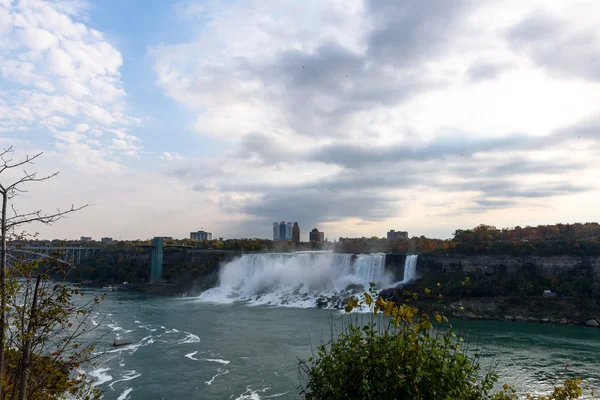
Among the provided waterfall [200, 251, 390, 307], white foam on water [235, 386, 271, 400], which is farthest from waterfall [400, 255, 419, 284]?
white foam on water [235, 386, 271, 400]

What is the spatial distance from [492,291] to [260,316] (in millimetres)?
20113

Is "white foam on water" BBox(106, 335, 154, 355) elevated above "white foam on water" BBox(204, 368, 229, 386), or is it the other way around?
"white foam on water" BBox(204, 368, 229, 386)

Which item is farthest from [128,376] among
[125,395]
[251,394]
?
[251,394]

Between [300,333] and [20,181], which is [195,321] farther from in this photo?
[20,181]

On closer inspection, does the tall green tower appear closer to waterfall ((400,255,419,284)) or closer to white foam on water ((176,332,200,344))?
waterfall ((400,255,419,284))

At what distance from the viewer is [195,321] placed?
29859mm

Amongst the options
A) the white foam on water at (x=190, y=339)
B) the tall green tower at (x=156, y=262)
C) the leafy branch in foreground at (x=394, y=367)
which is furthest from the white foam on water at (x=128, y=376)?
the tall green tower at (x=156, y=262)

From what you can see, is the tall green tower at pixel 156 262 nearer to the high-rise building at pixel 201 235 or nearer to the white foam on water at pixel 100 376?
the white foam on water at pixel 100 376

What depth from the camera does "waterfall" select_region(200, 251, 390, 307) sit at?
42.0 metres

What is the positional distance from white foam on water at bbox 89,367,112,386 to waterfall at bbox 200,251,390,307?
77.6ft

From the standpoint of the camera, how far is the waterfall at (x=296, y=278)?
138 feet

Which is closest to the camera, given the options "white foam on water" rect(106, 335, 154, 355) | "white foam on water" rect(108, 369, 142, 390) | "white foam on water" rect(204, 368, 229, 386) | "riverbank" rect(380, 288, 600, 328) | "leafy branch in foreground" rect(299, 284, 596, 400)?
"leafy branch in foreground" rect(299, 284, 596, 400)

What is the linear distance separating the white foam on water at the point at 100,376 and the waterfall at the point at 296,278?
931 inches

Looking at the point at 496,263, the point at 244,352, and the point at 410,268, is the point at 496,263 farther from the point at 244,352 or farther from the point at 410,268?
the point at 244,352
